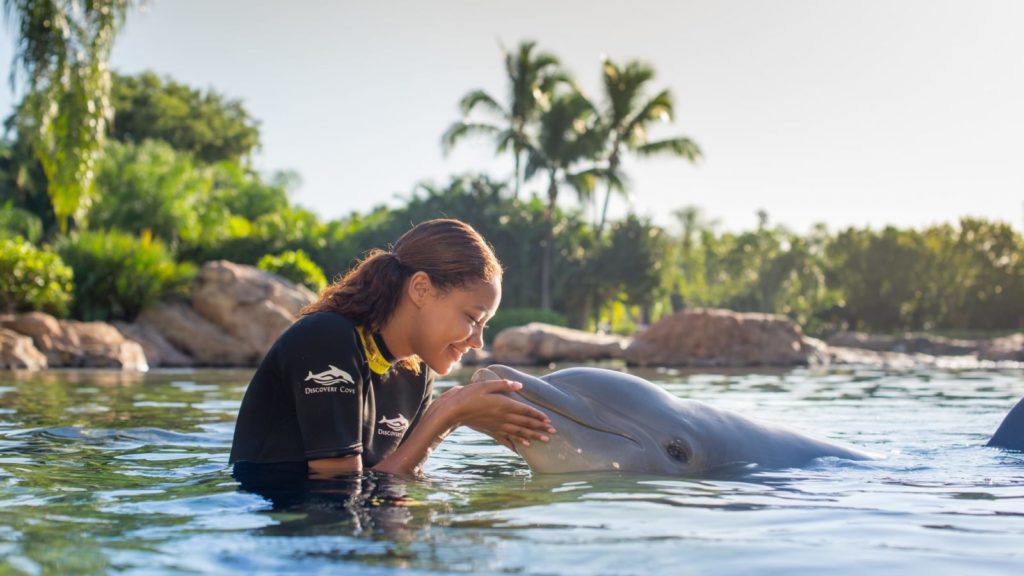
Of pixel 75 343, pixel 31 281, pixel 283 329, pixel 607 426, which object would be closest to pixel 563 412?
pixel 607 426

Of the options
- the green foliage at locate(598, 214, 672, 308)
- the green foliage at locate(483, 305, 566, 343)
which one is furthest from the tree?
the green foliage at locate(598, 214, 672, 308)

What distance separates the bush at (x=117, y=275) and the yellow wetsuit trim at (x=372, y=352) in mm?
14735

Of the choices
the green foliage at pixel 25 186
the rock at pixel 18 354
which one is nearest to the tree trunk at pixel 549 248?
the green foliage at pixel 25 186

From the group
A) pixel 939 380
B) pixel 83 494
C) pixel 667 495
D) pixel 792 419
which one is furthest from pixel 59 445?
pixel 939 380

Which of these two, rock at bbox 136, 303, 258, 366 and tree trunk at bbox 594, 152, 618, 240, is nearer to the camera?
rock at bbox 136, 303, 258, 366

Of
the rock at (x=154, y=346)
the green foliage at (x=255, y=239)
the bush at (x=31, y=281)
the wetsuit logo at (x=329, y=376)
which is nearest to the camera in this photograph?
the wetsuit logo at (x=329, y=376)

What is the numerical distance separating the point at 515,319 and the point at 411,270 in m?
21.1

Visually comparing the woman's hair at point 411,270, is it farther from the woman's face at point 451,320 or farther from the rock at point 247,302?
the rock at point 247,302

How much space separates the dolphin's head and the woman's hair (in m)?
0.35

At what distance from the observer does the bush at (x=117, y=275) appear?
56.9 feet

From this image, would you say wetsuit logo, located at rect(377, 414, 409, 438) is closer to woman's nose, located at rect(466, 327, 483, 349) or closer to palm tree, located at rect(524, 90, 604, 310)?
woman's nose, located at rect(466, 327, 483, 349)

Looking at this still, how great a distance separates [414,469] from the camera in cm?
368

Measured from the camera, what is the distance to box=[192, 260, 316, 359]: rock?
17.1 meters

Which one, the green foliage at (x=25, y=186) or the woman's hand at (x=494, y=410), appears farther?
the green foliage at (x=25, y=186)
